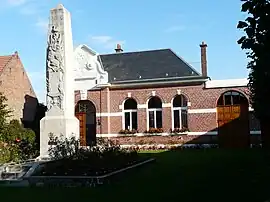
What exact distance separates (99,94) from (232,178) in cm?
1878

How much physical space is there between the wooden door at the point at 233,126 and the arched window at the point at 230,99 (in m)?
0.23

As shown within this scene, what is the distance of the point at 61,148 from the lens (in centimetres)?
1379

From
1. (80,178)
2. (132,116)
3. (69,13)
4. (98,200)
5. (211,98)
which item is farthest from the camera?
(132,116)

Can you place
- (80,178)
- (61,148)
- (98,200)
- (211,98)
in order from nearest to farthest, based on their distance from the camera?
(98,200)
(80,178)
(61,148)
(211,98)

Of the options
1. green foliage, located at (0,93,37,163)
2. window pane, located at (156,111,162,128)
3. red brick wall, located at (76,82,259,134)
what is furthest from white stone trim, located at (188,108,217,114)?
green foliage, located at (0,93,37,163)

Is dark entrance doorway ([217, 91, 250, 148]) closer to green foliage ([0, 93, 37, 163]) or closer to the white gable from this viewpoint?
the white gable

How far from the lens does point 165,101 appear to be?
28.2 meters

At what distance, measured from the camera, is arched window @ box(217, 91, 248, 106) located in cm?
2738

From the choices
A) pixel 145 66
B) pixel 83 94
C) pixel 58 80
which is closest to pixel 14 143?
pixel 58 80

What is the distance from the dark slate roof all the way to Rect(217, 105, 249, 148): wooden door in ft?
10.5

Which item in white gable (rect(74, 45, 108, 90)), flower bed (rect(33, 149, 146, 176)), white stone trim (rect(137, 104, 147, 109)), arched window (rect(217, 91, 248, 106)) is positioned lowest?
flower bed (rect(33, 149, 146, 176))

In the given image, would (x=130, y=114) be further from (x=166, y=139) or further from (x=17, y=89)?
(x=17, y=89)

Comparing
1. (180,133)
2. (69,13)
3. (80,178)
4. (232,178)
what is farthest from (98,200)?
(180,133)

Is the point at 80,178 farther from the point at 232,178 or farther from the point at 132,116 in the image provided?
the point at 132,116
